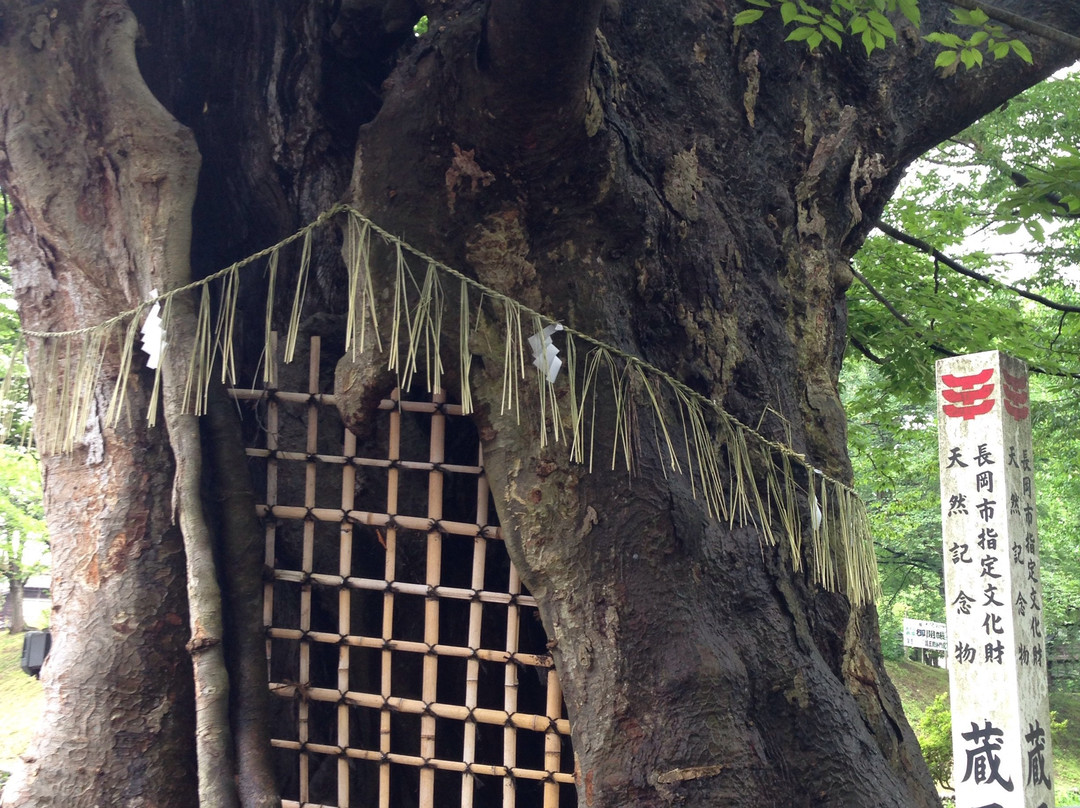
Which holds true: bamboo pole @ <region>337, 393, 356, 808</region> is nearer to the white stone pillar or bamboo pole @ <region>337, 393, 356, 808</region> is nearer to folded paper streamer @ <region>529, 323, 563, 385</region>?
folded paper streamer @ <region>529, 323, 563, 385</region>

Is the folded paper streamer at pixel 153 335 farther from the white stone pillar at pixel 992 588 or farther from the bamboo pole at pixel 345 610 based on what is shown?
the white stone pillar at pixel 992 588

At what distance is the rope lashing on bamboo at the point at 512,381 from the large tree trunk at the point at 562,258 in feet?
0.20

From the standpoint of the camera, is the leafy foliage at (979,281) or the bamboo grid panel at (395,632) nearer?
the bamboo grid panel at (395,632)

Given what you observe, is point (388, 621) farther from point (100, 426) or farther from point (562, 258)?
point (562, 258)

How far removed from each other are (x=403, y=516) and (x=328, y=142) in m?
1.24

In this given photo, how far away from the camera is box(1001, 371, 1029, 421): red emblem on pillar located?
248cm

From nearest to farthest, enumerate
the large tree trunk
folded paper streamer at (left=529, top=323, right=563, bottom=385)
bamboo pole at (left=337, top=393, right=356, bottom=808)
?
the large tree trunk < folded paper streamer at (left=529, top=323, right=563, bottom=385) < bamboo pole at (left=337, top=393, right=356, bottom=808)

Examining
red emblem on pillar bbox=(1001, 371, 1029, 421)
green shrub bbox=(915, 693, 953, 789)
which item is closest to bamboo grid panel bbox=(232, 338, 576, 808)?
red emblem on pillar bbox=(1001, 371, 1029, 421)

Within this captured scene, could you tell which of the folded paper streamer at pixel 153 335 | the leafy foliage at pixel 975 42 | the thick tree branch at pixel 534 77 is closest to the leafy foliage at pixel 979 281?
the leafy foliage at pixel 975 42

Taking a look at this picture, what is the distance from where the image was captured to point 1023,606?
2.42 metres

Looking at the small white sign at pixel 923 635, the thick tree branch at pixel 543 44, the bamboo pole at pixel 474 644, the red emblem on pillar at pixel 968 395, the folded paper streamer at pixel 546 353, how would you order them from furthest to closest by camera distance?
1. the small white sign at pixel 923 635
2. the red emblem on pillar at pixel 968 395
3. the bamboo pole at pixel 474 644
4. the folded paper streamer at pixel 546 353
5. the thick tree branch at pixel 543 44

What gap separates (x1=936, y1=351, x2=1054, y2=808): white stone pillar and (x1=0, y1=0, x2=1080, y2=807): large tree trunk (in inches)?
10.0

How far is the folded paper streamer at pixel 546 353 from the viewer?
7.03 feet

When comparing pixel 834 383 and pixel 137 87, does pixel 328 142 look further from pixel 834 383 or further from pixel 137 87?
pixel 834 383
